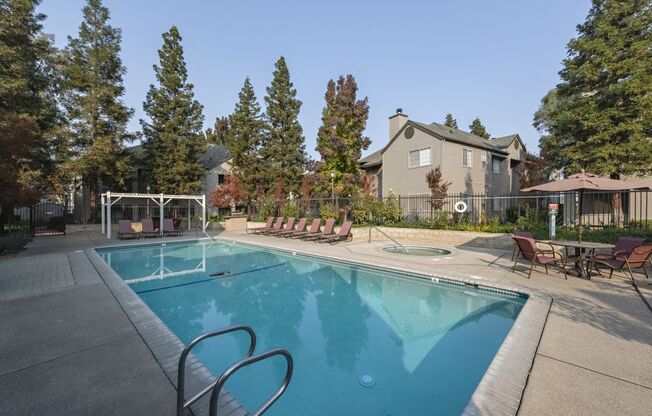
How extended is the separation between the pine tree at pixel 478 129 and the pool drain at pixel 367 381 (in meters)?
48.5

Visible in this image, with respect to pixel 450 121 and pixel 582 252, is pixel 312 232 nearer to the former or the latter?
pixel 582 252

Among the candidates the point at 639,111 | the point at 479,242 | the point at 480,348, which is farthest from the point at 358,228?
the point at 639,111

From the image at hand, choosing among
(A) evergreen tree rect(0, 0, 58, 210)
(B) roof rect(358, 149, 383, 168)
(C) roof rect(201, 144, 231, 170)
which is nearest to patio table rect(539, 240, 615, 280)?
(A) evergreen tree rect(0, 0, 58, 210)

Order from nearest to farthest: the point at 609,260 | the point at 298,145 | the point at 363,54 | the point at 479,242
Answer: the point at 609,260 → the point at 479,242 → the point at 363,54 → the point at 298,145

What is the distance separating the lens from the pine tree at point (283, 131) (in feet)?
84.0

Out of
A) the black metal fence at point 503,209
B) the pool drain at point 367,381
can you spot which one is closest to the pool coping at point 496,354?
the pool drain at point 367,381

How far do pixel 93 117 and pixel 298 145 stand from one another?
48.6 ft

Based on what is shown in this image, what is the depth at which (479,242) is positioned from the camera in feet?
38.9

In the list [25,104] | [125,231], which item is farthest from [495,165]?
[25,104]

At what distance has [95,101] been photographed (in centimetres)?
2034

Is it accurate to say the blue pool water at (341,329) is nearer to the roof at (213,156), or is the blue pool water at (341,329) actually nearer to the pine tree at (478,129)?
the roof at (213,156)

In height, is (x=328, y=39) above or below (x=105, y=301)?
above

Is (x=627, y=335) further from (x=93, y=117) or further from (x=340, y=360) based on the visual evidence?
(x=93, y=117)

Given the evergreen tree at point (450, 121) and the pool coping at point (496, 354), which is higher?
the evergreen tree at point (450, 121)
